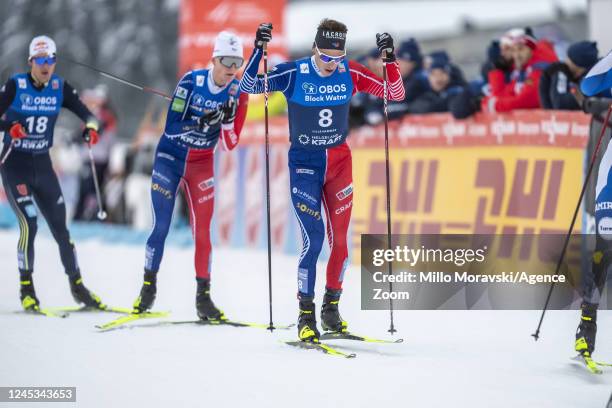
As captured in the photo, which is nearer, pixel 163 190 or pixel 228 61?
pixel 228 61

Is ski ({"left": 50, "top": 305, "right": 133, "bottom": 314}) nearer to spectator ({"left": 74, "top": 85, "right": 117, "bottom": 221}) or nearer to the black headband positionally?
the black headband

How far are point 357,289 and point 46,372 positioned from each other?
15.1ft

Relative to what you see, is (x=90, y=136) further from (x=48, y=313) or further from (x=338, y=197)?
(x=338, y=197)

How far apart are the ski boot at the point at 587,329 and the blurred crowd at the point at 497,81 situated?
2.43 metres

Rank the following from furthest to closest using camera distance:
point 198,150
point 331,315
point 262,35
→ point 198,150 → point 331,315 → point 262,35

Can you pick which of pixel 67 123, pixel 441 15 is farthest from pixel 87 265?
pixel 67 123

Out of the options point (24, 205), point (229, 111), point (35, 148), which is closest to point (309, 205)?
point (229, 111)

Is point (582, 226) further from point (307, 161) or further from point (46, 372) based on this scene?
point (46, 372)

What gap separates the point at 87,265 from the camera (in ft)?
43.4

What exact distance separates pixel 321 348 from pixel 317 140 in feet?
4.75

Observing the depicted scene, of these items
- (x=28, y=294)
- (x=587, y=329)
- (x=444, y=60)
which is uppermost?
(x=444, y=60)

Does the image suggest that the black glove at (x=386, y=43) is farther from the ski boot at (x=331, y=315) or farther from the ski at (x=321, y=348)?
the ski at (x=321, y=348)

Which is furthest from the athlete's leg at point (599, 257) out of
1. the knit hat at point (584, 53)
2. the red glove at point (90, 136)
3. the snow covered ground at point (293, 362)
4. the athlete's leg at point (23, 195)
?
the athlete's leg at point (23, 195)

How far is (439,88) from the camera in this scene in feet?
39.4
